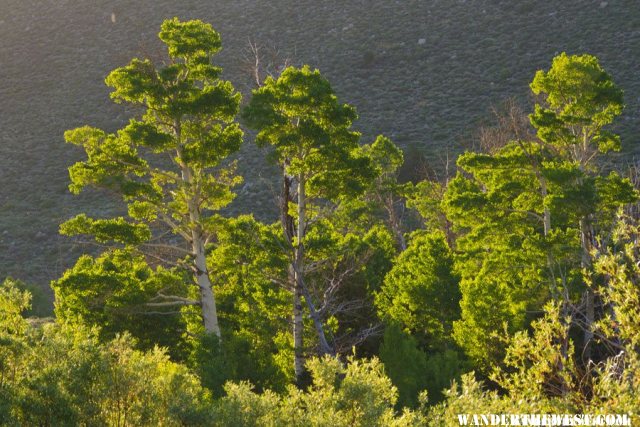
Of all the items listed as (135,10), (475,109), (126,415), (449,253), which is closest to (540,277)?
(449,253)

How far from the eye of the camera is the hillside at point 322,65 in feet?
164

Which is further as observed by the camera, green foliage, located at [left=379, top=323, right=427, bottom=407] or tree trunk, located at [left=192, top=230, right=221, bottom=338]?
tree trunk, located at [left=192, top=230, right=221, bottom=338]

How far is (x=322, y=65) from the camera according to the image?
63.2 metres

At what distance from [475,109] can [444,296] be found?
31002 mm

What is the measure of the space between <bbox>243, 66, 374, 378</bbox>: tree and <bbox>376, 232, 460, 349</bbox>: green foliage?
5459 mm

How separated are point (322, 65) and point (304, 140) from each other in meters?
45.6

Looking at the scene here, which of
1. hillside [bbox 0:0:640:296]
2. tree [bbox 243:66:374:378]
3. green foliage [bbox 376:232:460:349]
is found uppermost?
hillside [bbox 0:0:640:296]

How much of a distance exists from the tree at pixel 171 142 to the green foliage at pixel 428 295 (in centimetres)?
746

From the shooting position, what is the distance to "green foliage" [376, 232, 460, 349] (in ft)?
79.4

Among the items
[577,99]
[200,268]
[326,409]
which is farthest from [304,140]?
[326,409]

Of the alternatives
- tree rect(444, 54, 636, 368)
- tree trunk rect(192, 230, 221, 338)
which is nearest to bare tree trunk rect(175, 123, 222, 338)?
tree trunk rect(192, 230, 221, 338)

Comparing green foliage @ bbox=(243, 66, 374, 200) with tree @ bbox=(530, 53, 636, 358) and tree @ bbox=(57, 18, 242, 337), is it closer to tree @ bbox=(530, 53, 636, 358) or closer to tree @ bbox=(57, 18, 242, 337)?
tree @ bbox=(57, 18, 242, 337)

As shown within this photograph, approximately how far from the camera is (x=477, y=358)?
853 inches

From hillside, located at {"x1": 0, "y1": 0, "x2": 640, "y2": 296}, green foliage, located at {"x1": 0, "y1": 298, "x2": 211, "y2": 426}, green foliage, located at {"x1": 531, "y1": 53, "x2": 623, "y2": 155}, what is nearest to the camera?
green foliage, located at {"x1": 0, "y1": 298, "x2": 211, "y2": 426}
